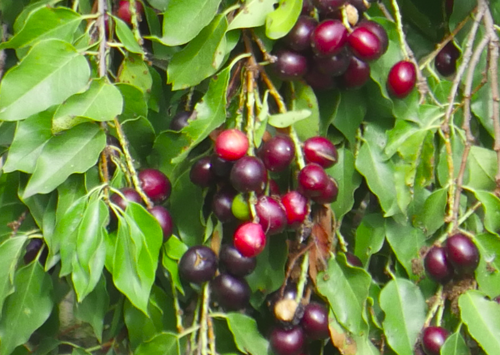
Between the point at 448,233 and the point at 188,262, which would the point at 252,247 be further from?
the point at 448,233

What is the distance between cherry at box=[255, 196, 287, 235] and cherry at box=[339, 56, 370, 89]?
0.65ft

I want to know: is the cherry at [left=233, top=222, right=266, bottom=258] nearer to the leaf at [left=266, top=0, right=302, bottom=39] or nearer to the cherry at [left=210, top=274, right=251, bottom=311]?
the cherry at [left=210, top=274, right=251, bottom=311]

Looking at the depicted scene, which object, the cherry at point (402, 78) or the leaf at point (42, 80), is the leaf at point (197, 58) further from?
the cherry at point (402, 78)

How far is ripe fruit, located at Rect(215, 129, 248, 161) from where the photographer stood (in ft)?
2.06

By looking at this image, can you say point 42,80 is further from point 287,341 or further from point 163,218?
point 287,341

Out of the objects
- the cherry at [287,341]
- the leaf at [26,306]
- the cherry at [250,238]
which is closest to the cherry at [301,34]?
the cherry at [250,238]

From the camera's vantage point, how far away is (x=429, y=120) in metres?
0.72

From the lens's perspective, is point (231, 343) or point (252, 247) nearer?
point (252, 247)

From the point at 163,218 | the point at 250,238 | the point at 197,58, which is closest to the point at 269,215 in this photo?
the point at 250,238

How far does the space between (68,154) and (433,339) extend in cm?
50

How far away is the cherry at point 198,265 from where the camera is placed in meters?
0.66

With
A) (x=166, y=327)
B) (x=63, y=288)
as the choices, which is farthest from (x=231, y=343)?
(x=63, y=288)

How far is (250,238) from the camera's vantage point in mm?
618

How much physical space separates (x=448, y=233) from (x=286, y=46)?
1.04 ft
